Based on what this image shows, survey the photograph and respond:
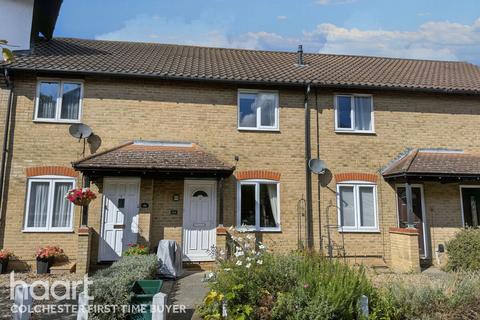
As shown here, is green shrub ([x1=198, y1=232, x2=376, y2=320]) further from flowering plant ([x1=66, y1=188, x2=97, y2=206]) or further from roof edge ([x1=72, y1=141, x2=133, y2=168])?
roof edge ([x1=72, y1=141, x2=133, y2=168])

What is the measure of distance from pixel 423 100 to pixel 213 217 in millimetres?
8766

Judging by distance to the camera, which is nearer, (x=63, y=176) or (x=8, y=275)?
(x=8, y=275)

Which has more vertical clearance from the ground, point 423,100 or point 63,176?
point 423,100

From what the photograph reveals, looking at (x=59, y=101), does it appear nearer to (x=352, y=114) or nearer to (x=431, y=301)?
(x=352, y=114)

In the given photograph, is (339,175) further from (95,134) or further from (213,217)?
(95,134)

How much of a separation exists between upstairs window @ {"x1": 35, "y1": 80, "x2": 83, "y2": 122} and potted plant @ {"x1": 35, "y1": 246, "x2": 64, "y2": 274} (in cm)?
400

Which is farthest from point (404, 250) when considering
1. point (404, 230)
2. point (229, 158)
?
point (229, 158)

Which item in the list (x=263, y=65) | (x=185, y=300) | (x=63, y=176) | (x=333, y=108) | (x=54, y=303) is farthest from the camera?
(x=263, y=65)

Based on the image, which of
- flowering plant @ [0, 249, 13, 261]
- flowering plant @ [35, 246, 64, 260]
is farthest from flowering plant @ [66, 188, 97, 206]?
flowering plant @ [0, 249, 13, 261]

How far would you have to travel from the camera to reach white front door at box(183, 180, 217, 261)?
11.0 m

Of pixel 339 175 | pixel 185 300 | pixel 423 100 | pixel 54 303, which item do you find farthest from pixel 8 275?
pixel 423 100

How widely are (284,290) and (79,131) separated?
8.26 m

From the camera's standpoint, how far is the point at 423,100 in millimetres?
12891

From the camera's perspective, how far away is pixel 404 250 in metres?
10.9
